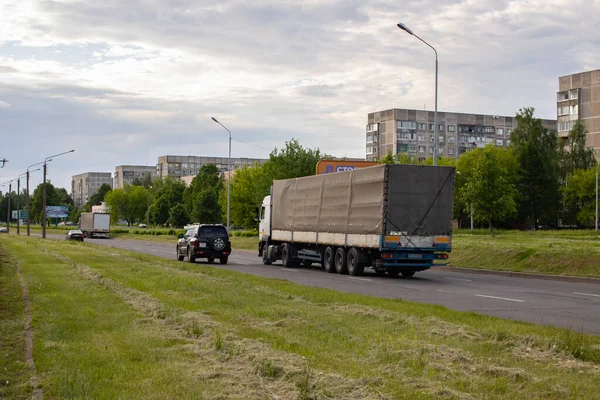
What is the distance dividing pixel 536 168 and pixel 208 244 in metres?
66.9

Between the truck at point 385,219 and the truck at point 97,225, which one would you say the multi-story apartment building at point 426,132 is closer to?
the truck at point 97,225

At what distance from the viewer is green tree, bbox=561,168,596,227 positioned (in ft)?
295

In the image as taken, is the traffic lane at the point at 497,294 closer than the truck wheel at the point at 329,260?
Yes

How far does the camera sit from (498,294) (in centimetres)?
1955

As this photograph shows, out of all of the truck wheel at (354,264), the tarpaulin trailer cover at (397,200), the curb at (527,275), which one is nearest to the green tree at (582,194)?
the curb at (527,275)

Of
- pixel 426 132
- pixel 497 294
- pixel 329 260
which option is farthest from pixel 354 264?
pixel 426 132

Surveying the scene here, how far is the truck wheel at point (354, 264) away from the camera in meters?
27.0

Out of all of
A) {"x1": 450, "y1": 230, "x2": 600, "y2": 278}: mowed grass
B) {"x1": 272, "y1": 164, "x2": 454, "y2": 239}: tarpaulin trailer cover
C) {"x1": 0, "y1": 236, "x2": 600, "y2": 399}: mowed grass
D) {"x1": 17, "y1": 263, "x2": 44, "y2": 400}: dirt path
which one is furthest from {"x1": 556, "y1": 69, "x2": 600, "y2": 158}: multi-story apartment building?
{"x1": 17, "y1": 263, "x2": 44, "y2": 400}: dirt path

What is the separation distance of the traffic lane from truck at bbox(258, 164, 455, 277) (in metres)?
0.84

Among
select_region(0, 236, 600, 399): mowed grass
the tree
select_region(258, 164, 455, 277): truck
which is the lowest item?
select_region(0, 236, 600, 399): mowed grass

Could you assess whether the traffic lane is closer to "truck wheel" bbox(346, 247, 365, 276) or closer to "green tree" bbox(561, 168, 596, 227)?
"truck wheel" bbox(346, 247, 365, 276)

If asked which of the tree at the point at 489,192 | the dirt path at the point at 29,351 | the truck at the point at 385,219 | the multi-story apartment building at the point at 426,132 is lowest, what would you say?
the dirt path at the point at 29,351

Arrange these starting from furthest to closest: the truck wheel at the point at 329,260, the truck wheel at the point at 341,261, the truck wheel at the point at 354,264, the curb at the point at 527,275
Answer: the truck wheel at the point at 329,260 → the truck wheel at the point at 341,261 → the truck wheel at the point at 354,264 → the curb at the point at 527,275

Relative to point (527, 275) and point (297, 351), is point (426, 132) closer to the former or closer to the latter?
point (527, 275)
